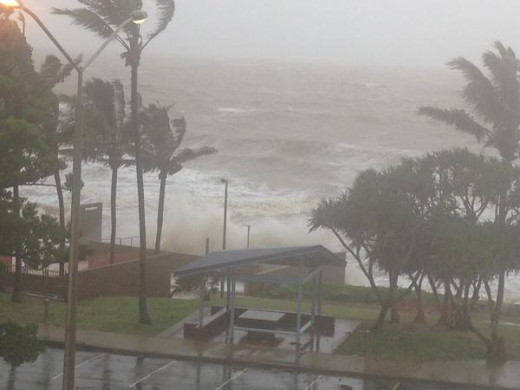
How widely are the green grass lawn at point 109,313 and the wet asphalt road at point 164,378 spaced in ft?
11.4

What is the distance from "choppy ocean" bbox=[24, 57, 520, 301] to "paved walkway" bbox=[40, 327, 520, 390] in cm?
1365

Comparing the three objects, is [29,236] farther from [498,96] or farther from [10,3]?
[498,96]

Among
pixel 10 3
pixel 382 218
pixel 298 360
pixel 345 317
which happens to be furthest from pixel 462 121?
pixel 10 3

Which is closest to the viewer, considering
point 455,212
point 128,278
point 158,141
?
point 455,212

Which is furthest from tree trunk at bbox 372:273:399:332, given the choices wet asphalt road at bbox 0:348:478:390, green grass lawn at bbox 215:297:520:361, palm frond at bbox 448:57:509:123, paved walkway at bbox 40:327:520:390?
palm frond at bbox 448:57:509:123

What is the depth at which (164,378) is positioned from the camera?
1992cm

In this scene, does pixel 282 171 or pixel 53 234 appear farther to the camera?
pixel 282 171

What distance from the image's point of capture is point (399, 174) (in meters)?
24.0

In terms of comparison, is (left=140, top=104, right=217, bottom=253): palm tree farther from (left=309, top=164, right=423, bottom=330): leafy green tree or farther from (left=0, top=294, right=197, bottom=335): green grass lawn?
(left=309, top=164, right=423, bottom=330): leafy green tree

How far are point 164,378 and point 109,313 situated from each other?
300 inches

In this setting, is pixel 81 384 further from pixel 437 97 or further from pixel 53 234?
pixel 437 97

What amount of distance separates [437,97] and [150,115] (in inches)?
5853

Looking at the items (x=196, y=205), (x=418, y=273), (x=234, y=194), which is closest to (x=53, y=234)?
(x=418, y=273)

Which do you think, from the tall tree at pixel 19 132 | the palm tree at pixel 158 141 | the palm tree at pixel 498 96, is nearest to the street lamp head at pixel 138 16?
the tall tree at pixel 19 132
